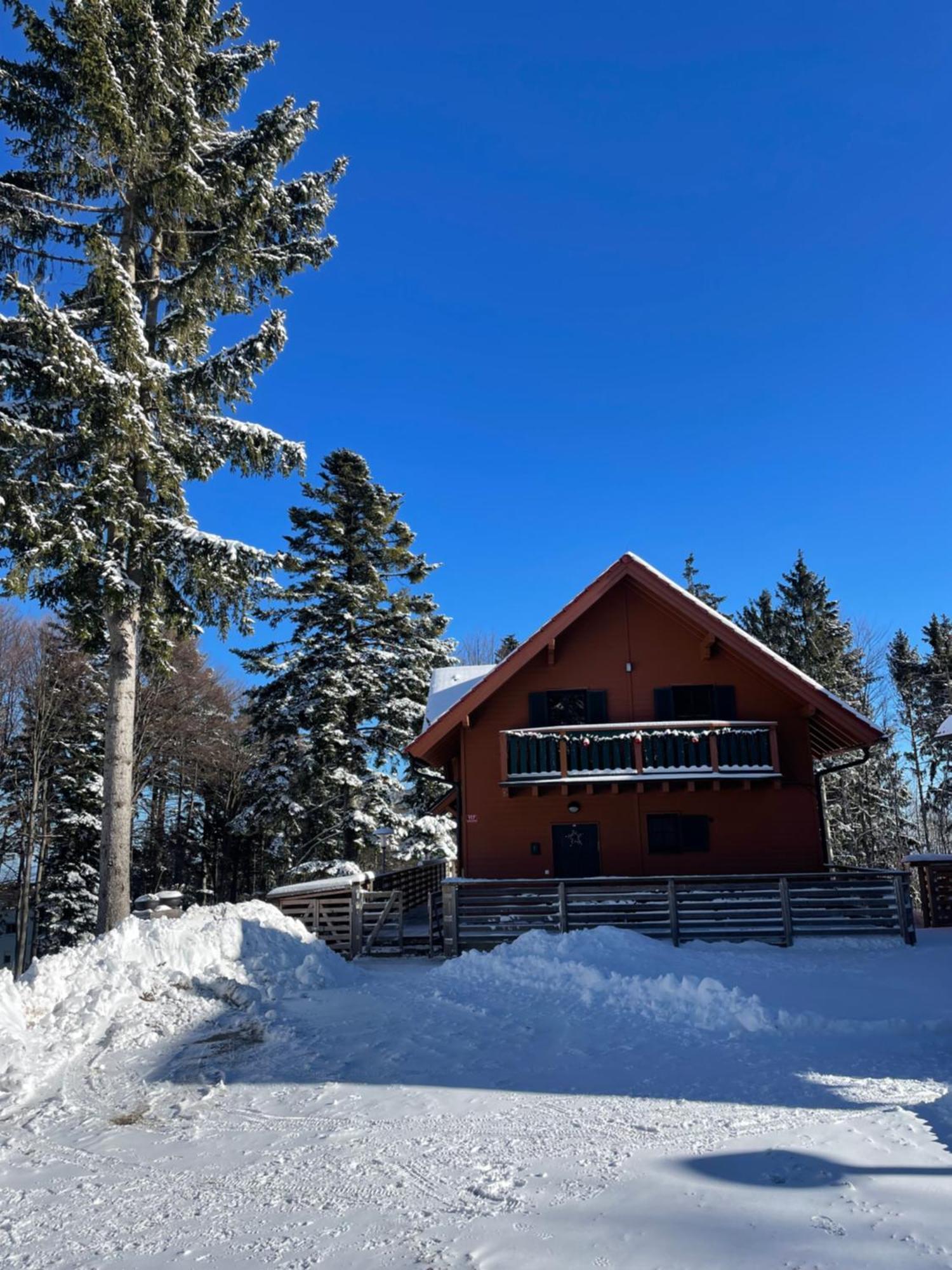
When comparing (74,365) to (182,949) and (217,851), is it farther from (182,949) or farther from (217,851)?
(217,851)

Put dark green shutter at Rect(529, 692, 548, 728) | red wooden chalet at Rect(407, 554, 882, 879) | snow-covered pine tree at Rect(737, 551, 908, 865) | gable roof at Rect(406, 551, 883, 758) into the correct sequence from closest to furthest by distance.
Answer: gable roof at Rect(406, 551, 883, 758), red wooden chalet at Rect(407, 554, 882, 879), dark green shutter at Rect(529, 692, 548, 728), snow-covered pine tree at Rect(737, 551, 908, 865)

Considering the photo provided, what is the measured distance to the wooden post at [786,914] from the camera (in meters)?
13.2

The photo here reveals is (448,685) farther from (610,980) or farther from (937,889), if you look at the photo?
(610,980)

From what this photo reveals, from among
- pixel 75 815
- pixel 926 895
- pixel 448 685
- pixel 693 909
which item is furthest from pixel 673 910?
pixel 75 815

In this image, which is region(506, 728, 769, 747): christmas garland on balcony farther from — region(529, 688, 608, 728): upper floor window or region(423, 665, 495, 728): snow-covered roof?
region(423, 665, 495, 728): snow-covered roof

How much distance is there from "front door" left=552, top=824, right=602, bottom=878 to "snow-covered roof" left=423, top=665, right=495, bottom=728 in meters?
4.04

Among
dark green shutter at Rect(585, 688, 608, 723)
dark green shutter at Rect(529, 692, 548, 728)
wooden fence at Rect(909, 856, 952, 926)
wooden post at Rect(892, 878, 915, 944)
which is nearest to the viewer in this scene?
wooden post at Rect(892, 878, 915, 944)

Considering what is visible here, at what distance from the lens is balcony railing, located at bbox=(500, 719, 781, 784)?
17.2 m

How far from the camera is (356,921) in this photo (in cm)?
1484

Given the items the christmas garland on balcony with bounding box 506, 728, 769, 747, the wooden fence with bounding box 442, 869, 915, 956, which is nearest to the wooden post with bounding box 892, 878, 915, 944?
the wooden fence with bounding box 442, 869, 915, 956

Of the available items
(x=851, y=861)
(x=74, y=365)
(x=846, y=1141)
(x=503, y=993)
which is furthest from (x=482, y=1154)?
(x=851, y=861)

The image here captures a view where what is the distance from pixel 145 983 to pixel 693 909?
8.69 meters

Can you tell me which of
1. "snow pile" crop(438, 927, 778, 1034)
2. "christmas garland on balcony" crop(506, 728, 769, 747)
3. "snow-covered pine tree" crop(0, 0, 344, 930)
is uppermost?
"snow-covered pine tree" crop(0, 0, 344, 930)

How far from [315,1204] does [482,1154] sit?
119cm
